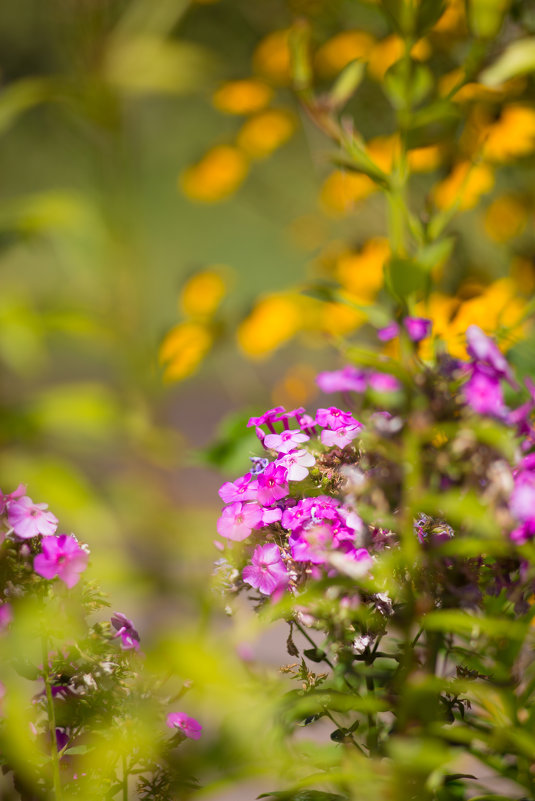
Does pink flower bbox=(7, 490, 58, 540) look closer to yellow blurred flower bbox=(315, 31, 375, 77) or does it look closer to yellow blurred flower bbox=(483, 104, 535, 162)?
yellow blurred flower bbox=(483, 104, 535, 162)

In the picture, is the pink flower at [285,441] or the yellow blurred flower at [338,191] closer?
the pink flower at [285,441]

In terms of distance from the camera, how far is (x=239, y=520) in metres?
0.58

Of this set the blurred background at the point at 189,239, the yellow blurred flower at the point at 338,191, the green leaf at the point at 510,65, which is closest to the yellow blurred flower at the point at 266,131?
the blurred background at the point at 189,239

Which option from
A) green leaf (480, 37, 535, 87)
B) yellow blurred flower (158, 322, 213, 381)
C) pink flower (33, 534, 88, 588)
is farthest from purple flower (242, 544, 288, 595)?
yellow blurred flower (158, 322, 213, 381)

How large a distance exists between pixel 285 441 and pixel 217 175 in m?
1.00

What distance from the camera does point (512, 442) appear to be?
48 centimetres

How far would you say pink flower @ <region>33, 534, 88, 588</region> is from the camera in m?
0.54

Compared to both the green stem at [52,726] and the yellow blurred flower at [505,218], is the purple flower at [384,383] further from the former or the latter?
the yellow blurred flower at [505,218]

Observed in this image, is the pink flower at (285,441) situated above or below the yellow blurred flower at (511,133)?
below

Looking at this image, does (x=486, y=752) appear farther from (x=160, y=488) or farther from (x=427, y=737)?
(x=160, y=488)

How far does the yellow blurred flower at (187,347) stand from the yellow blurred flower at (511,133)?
534mm

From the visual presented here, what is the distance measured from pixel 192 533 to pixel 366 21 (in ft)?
4.48

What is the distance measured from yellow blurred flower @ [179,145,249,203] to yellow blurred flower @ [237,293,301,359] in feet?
0.88

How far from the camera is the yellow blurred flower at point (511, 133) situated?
1194 millimetres
